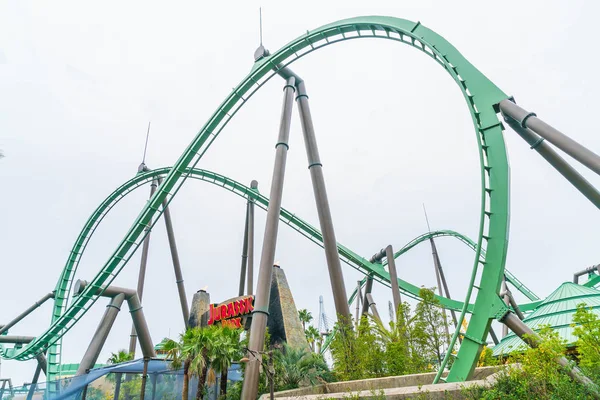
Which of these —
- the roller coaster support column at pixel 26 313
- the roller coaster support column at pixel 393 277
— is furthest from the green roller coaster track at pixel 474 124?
the roller coaster support column at pixel 26 313

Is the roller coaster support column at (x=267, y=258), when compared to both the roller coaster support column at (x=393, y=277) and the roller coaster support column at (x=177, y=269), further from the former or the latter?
the roller coaster support column at (x=177, y=269)

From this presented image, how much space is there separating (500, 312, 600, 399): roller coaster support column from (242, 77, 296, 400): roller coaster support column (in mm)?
5648

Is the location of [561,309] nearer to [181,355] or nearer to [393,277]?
[393,277]

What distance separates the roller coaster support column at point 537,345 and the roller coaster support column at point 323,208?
6311 mm

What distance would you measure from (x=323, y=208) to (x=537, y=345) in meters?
8.06

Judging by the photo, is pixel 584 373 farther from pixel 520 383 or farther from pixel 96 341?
pixel 96 341

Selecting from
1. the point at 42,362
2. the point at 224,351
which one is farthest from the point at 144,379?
the point at 42,362

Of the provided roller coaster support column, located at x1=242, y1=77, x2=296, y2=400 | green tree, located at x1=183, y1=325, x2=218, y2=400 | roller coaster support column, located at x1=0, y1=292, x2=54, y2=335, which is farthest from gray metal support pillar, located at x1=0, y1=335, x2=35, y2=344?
roller coaster support column, located at x1=242, y1=77, x2=296, y2=400

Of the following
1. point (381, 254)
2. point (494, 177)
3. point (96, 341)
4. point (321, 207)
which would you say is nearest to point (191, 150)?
point (321, 207)

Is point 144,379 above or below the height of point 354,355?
below

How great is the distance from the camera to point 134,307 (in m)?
18.2

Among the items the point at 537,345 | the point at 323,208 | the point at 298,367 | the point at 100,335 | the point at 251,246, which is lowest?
the point at 298,367

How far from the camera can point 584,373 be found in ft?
22.5

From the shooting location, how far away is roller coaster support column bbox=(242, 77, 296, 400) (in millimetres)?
11079
